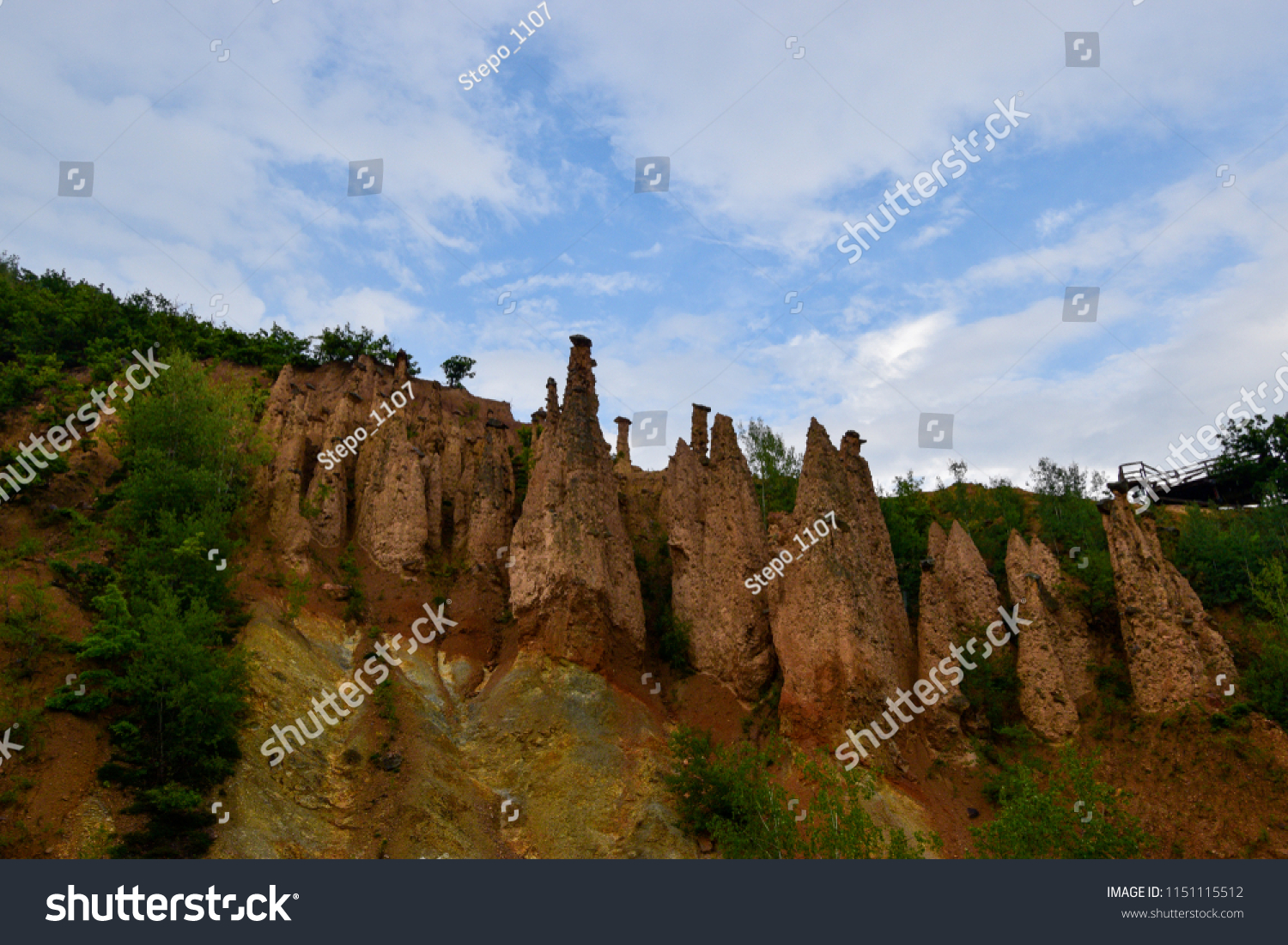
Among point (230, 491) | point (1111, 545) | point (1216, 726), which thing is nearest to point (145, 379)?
point (230, 491)

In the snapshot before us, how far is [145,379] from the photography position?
41094 millimetres

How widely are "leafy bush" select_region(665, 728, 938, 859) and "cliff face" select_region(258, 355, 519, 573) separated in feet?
54.9

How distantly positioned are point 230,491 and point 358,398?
36.6 ft

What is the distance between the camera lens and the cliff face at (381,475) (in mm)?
38219

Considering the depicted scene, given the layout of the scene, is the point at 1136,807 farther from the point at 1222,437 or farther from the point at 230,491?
the point at 1222,437

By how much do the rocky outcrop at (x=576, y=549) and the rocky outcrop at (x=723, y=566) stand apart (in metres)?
2.65

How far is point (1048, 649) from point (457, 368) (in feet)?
194

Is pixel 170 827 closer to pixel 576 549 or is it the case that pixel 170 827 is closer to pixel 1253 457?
pixel 576 549

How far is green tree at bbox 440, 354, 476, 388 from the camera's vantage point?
75.1 meters
